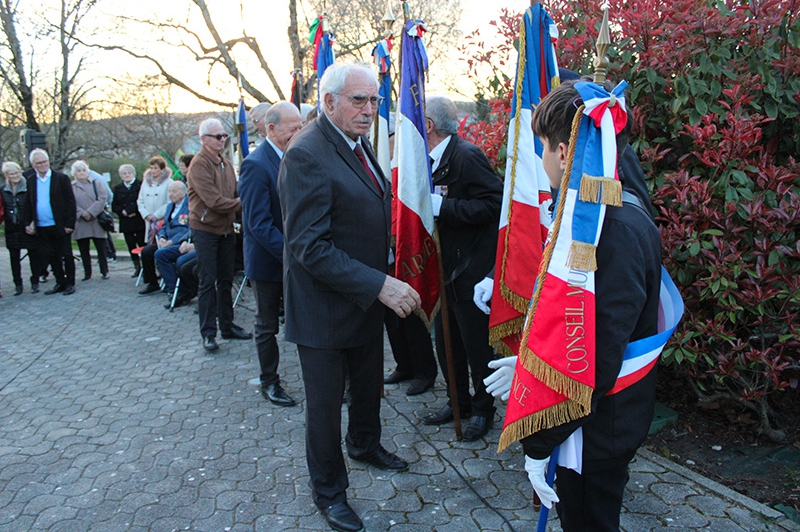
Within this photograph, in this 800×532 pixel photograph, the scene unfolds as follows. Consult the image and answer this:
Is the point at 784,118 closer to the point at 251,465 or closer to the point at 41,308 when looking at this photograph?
the point at 251,465

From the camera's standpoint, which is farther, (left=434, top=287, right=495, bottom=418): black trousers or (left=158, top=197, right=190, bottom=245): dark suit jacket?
(left=158, top=197, right=190, bottom=245): dark suit jacket

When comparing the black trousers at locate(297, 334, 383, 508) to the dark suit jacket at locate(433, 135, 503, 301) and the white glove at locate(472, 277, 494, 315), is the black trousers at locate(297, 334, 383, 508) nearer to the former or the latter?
the white glove at locate(472, 277, 494, 315)

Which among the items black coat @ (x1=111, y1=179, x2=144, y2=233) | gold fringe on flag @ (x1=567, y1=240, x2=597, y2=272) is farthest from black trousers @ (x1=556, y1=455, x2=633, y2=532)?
black coat @ (x1=111, y1=179, x2=144, y2=233)

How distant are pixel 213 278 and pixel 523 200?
3.65 metres

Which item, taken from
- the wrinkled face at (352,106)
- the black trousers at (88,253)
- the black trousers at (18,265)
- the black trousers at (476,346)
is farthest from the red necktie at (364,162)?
the black trousers at (88,253)

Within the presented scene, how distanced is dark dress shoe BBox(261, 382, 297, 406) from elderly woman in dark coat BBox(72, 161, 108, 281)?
6.52 meters

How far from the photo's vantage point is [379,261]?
3041mm

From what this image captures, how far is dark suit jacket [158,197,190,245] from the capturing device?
8289 millimetres

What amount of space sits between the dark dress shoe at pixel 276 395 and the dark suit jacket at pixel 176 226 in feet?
14.1

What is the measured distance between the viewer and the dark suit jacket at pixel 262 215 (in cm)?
431

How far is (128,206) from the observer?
10.0 metres

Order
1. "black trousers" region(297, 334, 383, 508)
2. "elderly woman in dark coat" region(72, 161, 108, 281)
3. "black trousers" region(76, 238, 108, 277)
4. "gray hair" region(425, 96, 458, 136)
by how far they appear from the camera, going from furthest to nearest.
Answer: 1. "black trousers" region(76, 238, 108, 277)
2. "elderly woman in dark coat" region(72, 161, 108, 281)
3. "gray hair" region(425, 96, 458, 136)
4. "black trousers" region(297, 334, 383, 508)

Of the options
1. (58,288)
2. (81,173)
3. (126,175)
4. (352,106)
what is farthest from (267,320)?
(126,175)

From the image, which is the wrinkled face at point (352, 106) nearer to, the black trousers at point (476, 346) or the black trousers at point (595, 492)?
the black trousers at point (476, 346)
